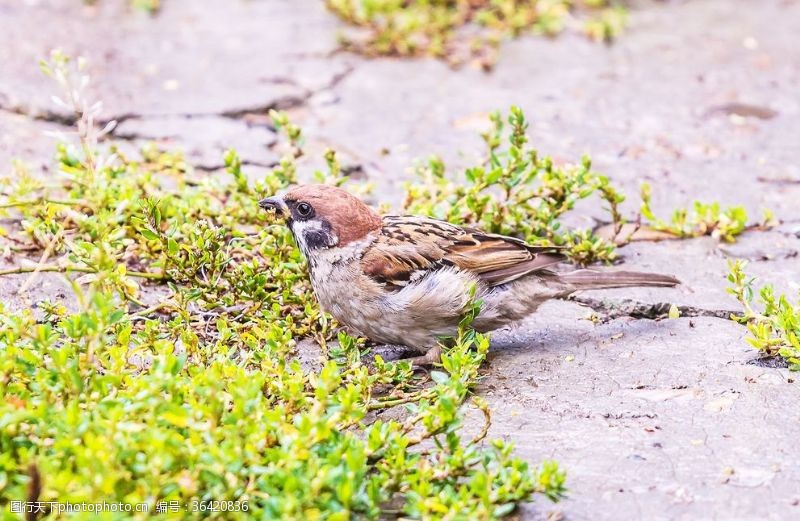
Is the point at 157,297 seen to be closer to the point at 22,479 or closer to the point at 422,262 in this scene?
the point at 422,262

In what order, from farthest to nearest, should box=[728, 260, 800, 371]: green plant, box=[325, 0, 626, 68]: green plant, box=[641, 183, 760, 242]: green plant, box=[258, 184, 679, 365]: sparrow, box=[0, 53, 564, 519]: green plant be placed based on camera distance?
box=[325, 0, 626, 68]: green plant, box=[641, 183, 760, 242]: green plant, box=[258, 184, 679, 365]: sparrow, box=[728, 260, 800, 371]: green plant, box=[0, 53, 564, 519]: green plant

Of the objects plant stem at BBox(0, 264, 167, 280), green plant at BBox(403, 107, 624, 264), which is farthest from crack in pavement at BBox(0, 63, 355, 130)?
plant stem at BBox(0, 264, 167, 280)

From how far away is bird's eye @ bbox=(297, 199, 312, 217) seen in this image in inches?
164

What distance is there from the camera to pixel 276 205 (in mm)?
4238

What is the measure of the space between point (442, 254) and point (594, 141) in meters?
2.52

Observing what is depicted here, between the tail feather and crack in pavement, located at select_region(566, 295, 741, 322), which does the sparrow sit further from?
crack in pavement, located at select_region(566, 295, 741, 322)

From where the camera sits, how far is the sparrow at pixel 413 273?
13.1ft

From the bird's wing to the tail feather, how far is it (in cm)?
13

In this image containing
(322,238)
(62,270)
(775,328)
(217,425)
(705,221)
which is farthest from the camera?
(705,221)

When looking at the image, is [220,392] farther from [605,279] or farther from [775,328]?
[775,328]

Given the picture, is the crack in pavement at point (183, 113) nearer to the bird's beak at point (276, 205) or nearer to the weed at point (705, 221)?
the bird's beak at point (276, 205)

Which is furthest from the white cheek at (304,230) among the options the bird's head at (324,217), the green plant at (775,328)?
the green plant at (775,328)

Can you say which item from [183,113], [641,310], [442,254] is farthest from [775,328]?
[183,113]

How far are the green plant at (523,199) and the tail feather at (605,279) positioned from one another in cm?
42
